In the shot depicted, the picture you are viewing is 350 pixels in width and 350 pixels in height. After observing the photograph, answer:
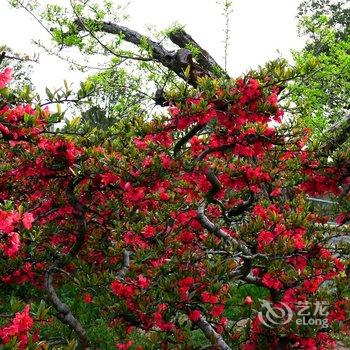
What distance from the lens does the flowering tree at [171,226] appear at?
318 cm

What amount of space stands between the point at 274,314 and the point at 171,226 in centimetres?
111

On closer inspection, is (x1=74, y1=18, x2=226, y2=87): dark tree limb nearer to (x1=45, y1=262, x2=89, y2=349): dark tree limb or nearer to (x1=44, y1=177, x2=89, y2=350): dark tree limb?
(x1=44, y1=177, x2=89, y2=350): dark tree limb

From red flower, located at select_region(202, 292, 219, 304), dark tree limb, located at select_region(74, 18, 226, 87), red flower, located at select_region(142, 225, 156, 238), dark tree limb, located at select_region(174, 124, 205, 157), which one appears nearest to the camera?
red flower, located at select_region(202, 292, 219, 304)

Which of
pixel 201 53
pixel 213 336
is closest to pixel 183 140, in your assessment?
pixel 213 336

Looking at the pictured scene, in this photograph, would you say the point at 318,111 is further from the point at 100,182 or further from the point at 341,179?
the point at 100,182

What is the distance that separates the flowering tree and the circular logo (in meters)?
0.03

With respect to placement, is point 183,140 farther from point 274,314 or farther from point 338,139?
point 338,139

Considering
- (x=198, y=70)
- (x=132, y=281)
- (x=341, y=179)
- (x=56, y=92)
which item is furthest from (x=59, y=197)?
(x=198, y=70)

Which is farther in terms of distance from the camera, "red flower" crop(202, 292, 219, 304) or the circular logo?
the circular logo

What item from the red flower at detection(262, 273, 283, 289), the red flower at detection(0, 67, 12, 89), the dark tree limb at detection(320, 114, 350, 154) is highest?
the dark tree limb at detection(320, 114, 350, 154)

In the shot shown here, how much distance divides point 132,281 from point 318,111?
29.0ft

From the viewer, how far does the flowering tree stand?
318 cm

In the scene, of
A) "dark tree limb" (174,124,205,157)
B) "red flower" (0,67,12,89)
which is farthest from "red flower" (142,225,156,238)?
"red flower" (0,67,12,89)

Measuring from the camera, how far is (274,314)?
12.0 feet
